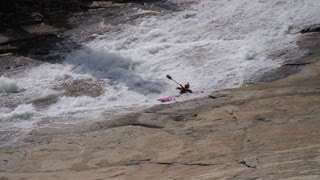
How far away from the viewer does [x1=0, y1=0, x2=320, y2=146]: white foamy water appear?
6.87 metres

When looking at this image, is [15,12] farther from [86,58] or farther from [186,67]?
[186,67]

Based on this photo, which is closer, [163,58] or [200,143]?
[200,143]

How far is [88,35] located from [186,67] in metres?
2.93

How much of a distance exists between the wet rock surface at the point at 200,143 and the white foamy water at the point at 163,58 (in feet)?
2.22

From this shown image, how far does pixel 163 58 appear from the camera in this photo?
8445mm

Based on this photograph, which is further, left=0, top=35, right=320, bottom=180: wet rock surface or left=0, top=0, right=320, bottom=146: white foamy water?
left=0, top=0, right=320, bottom=146: white foamy water

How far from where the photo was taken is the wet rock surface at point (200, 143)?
14.2 feet

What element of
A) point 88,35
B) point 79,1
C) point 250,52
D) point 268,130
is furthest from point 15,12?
point 268,130

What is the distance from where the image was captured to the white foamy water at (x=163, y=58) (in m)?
6.87

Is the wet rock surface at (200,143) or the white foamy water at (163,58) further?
the white foamy water at (163,58)

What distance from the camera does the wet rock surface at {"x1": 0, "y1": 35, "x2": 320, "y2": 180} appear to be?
14.2 feet

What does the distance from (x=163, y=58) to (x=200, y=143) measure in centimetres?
362

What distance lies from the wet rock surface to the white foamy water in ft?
2.22

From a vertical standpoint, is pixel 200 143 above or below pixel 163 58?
above
